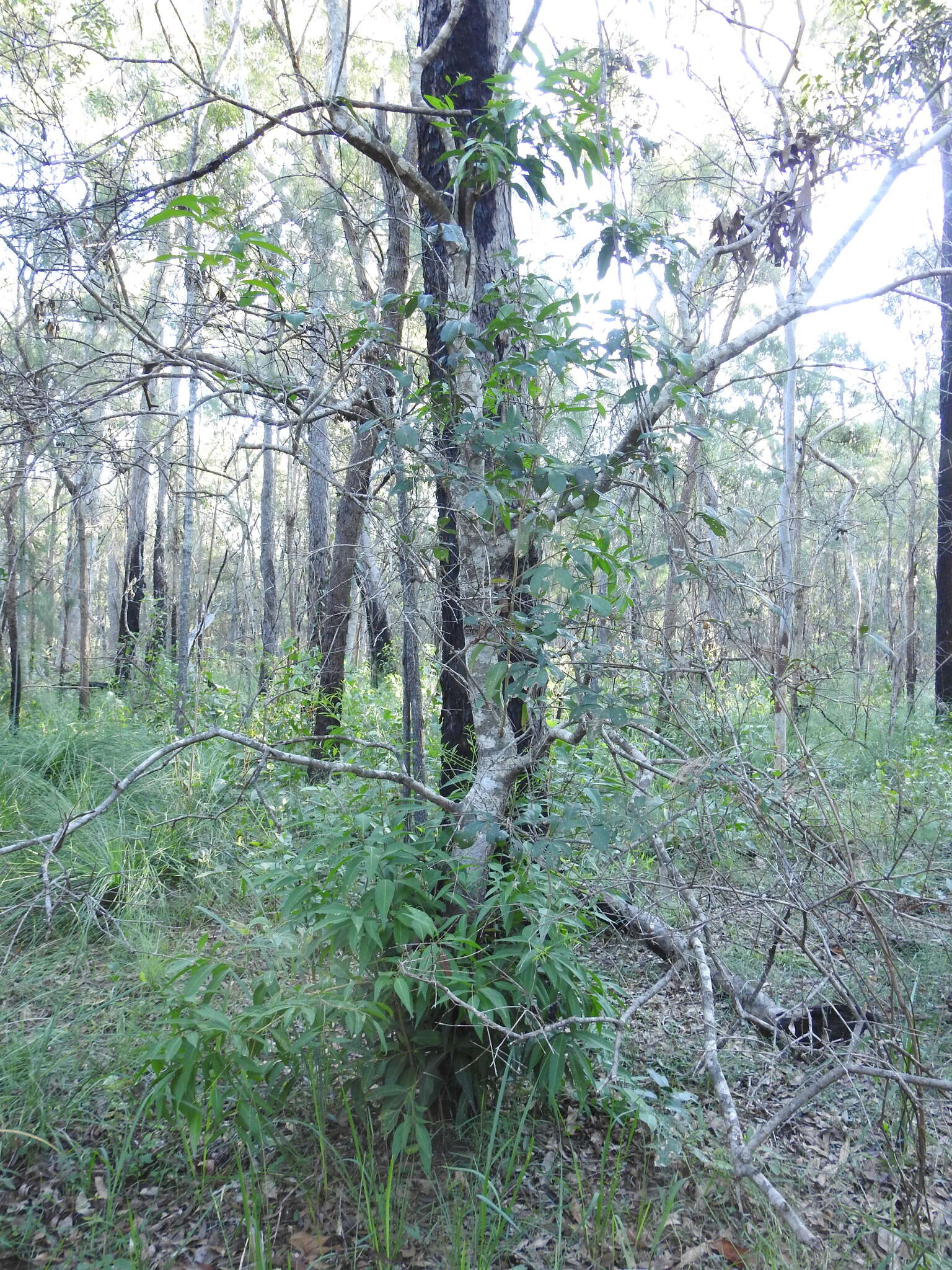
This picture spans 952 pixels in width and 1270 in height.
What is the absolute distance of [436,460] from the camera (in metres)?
2.56

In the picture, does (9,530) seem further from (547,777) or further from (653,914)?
(653,914)

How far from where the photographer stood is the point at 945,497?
29.5 ft

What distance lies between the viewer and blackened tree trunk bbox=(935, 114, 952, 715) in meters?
8.56

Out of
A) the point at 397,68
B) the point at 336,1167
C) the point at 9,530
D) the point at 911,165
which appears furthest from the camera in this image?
the point at 397,68

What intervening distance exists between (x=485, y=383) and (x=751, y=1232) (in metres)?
2.74

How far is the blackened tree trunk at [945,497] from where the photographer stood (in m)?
8.56

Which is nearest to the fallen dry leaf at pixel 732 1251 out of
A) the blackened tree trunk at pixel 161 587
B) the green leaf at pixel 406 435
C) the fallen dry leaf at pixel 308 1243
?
the fallen dry leaf at pixel 308 1243

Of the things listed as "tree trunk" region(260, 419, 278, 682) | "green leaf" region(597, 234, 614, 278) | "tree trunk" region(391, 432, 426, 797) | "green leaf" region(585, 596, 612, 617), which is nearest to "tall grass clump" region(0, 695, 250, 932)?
"tree trunk" region(260, 419, 278, 682)

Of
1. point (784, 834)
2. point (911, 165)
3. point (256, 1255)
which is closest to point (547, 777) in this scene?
point (784, 834)

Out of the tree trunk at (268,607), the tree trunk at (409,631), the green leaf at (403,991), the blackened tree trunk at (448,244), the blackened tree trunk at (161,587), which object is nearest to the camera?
the green leaf at (403,991)

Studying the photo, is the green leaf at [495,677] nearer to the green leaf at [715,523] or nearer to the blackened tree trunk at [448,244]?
the blackened tree trunk at [448,244]

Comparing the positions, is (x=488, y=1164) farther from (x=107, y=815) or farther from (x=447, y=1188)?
(x=107, y=815)

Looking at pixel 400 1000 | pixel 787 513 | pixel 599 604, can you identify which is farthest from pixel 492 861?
pixel 787 513

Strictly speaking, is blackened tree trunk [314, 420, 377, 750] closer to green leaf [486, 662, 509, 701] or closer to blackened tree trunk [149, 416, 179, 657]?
blackened tree trunk [149, 416, 179, 657]
